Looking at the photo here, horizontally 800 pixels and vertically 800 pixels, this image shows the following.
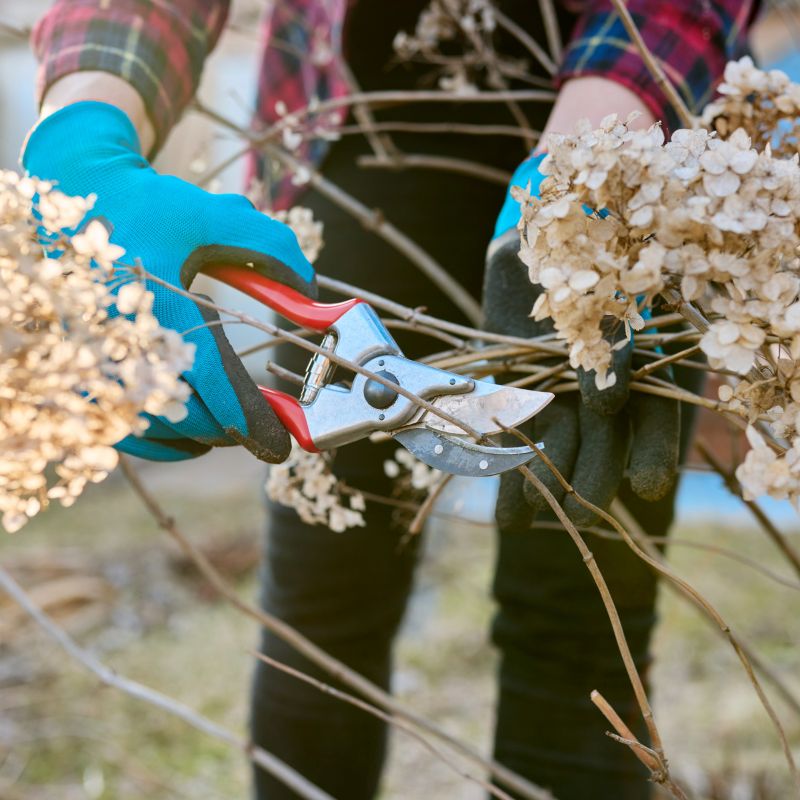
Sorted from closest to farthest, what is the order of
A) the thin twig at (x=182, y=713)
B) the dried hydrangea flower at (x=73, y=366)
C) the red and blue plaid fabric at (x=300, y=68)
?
1. the dried hydrangea flower at (x=73, y=366)
2. the thin twig at (x=182, y=713)
3. the red and blue plaid fabric at (x=300, y=68)

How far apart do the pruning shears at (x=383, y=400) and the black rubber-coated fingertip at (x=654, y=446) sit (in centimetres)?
10

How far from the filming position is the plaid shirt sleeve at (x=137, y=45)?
3.20ft

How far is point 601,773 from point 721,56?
917 mm

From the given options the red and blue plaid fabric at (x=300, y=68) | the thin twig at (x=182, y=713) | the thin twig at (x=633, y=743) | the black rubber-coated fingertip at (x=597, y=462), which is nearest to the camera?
the thin twig at (x=633, y=743)

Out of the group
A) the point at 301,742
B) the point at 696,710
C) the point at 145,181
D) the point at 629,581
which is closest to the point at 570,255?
Answer: the point at 145,181

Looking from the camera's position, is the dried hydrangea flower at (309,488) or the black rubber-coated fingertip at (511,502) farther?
the dried hydrangea flower at (309,488)

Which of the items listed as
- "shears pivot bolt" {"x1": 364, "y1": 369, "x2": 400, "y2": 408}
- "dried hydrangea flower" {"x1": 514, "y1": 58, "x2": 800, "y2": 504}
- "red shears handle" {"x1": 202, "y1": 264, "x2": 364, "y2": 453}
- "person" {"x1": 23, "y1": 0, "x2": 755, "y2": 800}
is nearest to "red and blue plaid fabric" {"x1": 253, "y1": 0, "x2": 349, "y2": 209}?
"person" {"x1": 23, "y1": 0, "x2": 755, "y2": 800}

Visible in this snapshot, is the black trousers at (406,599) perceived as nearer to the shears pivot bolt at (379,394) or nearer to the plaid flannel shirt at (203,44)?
the plaid flannel shirt at (203,44)

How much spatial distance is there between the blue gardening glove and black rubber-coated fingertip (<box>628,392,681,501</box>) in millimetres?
289

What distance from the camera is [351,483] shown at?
1.34 m

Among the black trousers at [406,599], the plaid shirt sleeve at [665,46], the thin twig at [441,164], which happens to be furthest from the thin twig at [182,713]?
the plaid shirt sleeve at [665,46]

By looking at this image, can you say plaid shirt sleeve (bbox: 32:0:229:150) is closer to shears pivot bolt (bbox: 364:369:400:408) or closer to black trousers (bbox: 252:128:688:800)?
black trousers (bbox: 252:128:688:800)

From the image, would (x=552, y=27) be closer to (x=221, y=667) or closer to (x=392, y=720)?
(x=392, y=720)

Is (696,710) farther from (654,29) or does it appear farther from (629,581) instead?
(654,29)
